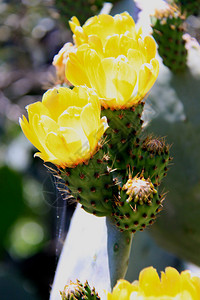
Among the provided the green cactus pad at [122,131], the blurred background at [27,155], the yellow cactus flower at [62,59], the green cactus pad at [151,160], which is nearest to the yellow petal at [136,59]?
the green cactus pad at [122,131]

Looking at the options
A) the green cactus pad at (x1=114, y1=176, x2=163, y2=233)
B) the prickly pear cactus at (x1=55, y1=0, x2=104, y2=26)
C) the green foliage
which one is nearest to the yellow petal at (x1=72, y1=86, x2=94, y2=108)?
the green cactus pad at (x1=114, y1=176, x2=163, y2=233)

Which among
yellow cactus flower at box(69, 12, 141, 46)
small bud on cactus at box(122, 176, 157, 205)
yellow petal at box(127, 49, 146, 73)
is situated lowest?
small bud on cactus at box(122, 176, 157, 205)

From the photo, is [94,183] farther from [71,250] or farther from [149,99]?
[149,99]

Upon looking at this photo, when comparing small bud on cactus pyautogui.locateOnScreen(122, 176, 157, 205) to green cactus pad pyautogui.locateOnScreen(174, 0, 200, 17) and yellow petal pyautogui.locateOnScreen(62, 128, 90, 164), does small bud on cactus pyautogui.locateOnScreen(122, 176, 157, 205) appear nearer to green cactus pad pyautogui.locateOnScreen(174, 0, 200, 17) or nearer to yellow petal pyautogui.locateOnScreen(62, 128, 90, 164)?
yellow petal pyautogui.locateOnScreen(62, 128, 90, 164)

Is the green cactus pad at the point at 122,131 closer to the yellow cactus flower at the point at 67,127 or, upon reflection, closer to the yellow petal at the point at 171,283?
the yellow cactus flower at the point at 67,127

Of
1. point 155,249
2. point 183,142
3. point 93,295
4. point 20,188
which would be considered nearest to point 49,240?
point 20,188
